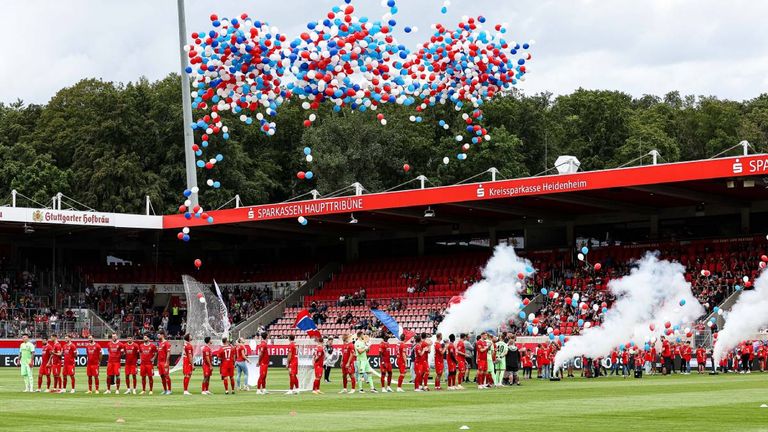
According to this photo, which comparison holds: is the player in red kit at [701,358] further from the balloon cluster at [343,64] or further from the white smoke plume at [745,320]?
the balloon cluster at [343,64]

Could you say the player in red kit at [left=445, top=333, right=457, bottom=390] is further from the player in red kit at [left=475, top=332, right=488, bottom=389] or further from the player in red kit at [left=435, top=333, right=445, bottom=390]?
the player in red kit at [left=475, top=332, right=488, bottom=389]

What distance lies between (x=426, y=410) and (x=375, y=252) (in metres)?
37.1

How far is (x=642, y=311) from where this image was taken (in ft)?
127

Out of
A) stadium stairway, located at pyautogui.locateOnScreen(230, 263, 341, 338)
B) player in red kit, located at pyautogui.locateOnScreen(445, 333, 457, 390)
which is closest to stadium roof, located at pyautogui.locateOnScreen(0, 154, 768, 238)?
stadium stairway, located at pyautogui.locateOnScreen(230, 263, 341, 338)

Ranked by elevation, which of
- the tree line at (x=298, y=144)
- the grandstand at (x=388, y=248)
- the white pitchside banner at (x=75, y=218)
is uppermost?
the tree line at (x=298, y=144)

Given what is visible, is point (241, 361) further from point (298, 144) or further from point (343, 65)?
point (298, 144)

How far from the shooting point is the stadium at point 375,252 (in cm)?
2473

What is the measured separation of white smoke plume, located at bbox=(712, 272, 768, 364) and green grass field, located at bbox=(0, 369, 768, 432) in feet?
22.5

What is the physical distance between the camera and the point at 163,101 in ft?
229

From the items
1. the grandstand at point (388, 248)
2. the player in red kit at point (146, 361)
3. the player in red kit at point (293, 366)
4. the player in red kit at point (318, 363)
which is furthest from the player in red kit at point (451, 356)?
the grandstand at point (388, 248)

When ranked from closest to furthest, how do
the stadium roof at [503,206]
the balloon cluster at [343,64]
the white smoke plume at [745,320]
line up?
the balloon cluster at [343,64], the white smoke plume at [745,320], the stadium roof at [503,206]

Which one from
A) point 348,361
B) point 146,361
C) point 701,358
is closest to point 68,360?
point 146,361

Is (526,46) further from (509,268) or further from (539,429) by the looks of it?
(509,268)

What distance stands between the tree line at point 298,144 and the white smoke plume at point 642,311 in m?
24.6
